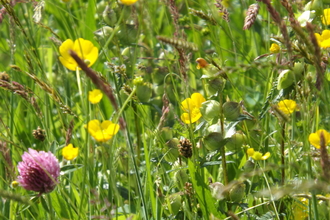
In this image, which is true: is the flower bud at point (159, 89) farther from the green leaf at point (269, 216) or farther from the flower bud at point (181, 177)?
the green leaf at point (269, 216)

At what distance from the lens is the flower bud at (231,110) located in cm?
130

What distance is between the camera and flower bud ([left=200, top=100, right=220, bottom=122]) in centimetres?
132

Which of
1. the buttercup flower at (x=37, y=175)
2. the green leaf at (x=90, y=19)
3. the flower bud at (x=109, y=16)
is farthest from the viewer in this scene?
the green leaf at (x=90, y=19)

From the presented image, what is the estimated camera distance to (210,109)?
1.32 meters

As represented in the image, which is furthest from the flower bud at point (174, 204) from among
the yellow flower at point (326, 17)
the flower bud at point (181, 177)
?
the yellow flower at point (326, 17)

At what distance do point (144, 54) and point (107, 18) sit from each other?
614 millimetres

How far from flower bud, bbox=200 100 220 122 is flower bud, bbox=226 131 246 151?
0.11m

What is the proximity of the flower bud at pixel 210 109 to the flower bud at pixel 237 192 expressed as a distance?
197 millimetres

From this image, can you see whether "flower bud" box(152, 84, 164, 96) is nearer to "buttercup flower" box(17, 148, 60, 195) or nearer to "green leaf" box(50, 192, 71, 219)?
"green leaf" box(50, 192, 71, 219)

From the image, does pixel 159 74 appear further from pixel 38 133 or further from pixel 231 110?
pixel 231 110

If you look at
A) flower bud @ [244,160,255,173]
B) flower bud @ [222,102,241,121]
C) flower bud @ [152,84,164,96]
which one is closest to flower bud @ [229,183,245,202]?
flower bud @ [244,160,255,173]

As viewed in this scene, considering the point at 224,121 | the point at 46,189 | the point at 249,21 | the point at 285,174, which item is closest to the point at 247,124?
the point at 224,121

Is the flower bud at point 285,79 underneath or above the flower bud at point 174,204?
above

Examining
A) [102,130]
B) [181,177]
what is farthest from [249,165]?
[102,130]
